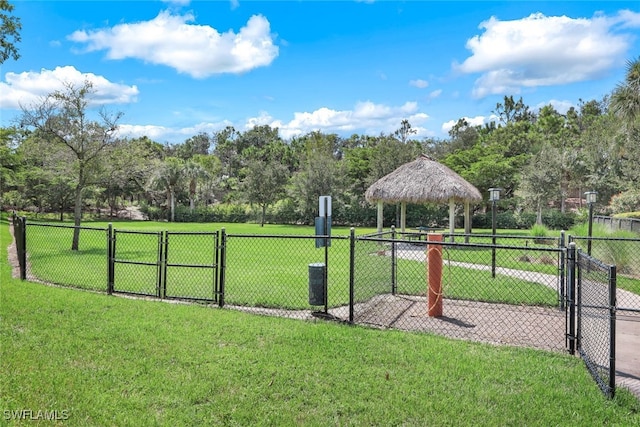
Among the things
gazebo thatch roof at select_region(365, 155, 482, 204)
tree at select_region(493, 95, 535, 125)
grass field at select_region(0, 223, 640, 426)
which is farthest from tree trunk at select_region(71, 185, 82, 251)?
tree at select_region(493, 95, 535, 125)

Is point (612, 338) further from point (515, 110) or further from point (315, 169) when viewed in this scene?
point (515, 110)

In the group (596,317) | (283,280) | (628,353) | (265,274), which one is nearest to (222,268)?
(283,280)

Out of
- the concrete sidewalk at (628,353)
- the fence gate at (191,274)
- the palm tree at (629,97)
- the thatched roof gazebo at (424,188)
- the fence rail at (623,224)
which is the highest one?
the palm tree at (629,97)

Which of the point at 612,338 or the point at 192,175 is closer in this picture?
the point at 612,338

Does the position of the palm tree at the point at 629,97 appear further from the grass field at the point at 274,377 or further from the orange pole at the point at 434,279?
the grass field at the point at 274,377

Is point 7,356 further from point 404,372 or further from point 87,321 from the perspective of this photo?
point 404,372

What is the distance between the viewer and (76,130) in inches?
615

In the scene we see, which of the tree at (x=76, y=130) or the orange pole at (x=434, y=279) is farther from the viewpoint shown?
the tree at (x=76, y=130)

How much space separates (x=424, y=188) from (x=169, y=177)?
29047mm

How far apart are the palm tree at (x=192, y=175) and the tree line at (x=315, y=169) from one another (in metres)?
0.12

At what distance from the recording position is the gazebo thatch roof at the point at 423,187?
17.9m

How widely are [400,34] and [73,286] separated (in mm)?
10326

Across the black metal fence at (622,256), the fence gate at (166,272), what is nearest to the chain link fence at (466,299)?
the black metal fence at (622,256)

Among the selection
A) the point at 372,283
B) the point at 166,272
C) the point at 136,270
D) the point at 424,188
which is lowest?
the point at 136,270
